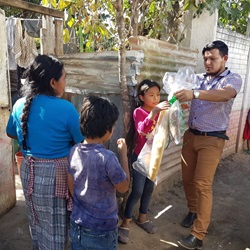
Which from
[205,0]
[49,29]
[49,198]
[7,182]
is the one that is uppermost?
[205,0]

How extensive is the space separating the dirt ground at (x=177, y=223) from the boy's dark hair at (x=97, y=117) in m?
1.53

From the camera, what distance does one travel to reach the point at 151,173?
2.30 metres

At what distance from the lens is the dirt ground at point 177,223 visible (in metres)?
2.79

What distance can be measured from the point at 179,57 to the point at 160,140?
1.98m

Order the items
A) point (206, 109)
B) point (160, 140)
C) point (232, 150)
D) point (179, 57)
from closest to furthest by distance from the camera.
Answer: point (160, 140) < point (206, 109) < point (179, 57) < point (232, 150)

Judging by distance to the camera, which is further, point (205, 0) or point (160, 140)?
point (205, 0)

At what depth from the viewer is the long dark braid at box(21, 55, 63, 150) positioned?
1801mm

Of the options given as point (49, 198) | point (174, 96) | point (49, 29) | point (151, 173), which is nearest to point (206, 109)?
point (174, 96)

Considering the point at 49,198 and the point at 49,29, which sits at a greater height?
the point at 49,29

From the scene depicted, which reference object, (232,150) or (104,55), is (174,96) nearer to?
(104,55)

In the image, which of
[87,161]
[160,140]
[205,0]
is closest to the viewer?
[87,161]

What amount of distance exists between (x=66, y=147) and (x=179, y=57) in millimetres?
2521

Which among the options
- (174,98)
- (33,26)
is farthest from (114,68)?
(33,26)

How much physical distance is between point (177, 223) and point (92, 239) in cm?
189
